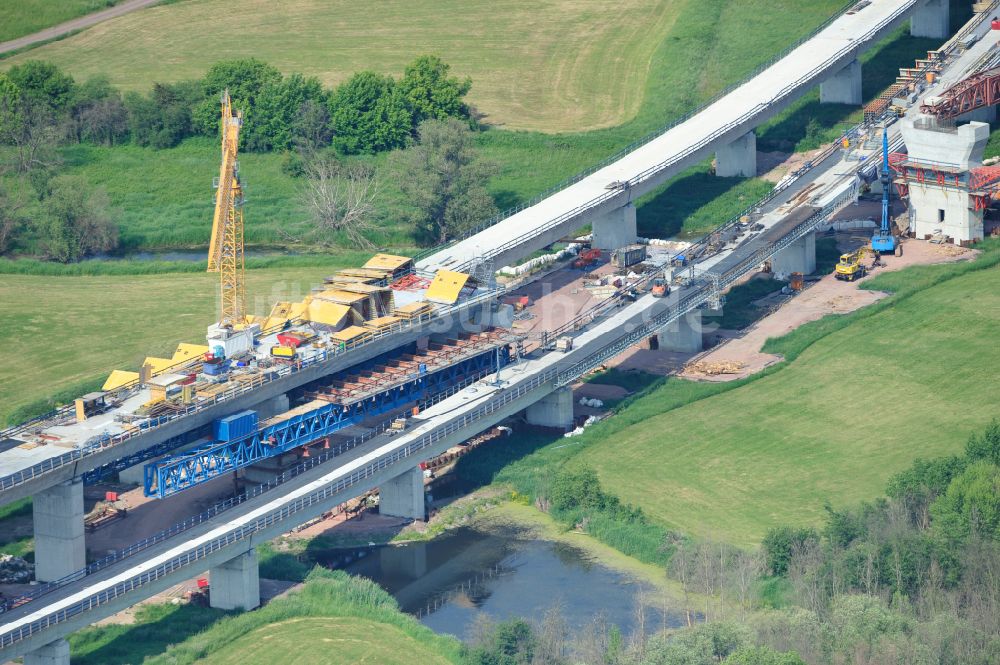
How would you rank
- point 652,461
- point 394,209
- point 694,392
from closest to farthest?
1. point 652,461
2. point 694,392
3. point 394,209

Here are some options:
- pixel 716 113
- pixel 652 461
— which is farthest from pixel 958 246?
pixel 652 461

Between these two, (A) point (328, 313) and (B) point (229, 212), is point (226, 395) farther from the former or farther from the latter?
(B) point (229, 212)

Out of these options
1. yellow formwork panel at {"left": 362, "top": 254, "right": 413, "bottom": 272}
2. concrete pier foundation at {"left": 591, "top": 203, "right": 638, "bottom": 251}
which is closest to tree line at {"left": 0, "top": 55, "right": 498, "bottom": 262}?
concrete pier foundation at {"left": 591, "top": 203, "right": 638, "bottom": 251}

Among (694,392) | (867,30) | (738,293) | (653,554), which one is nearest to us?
(653,554)

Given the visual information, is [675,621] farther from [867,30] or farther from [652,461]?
[867,30]

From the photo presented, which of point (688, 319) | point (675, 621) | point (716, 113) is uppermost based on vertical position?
point (716, 113)

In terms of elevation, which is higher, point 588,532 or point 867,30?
point 867,30

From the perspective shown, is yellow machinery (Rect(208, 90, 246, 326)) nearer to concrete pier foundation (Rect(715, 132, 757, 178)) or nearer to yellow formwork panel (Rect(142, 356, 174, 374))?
yellow formwork panel (Rect(142, 356, 174, 374))
